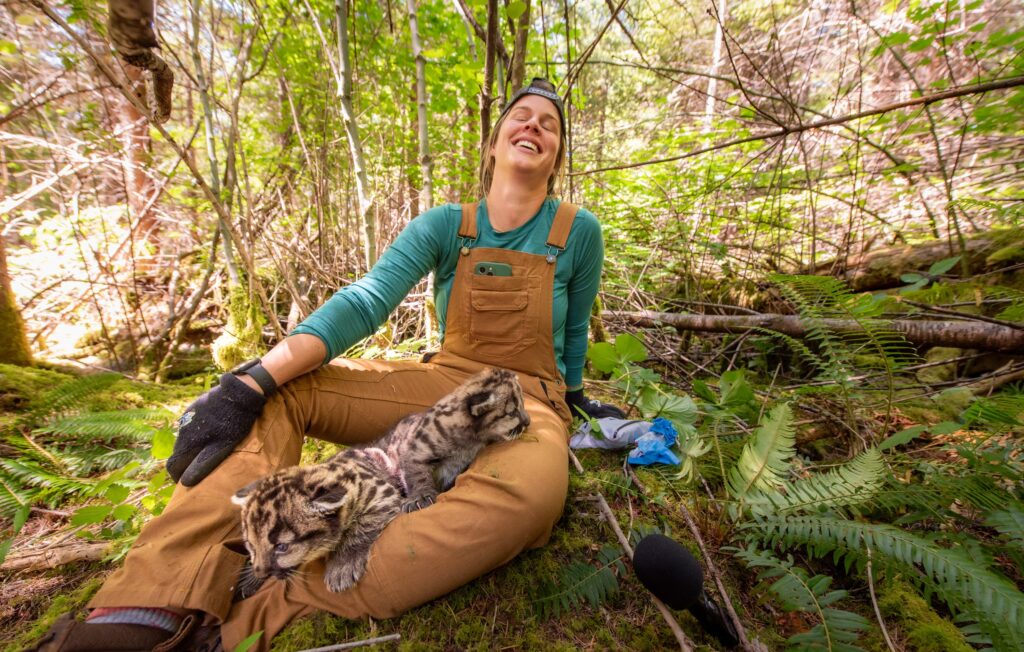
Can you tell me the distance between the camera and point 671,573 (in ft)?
4.82

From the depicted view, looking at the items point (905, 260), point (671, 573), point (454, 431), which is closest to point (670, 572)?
point (671, 573)

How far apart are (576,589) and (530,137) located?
291cm

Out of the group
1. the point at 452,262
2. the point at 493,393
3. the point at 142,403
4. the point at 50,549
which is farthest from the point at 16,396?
the point at 493,393

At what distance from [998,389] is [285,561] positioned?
17.7 ft

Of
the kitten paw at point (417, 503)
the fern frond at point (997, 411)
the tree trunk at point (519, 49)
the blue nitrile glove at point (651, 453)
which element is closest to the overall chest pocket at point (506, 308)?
the blue nitrile glove at point (651, 453)

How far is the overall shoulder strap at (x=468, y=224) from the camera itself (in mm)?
3002

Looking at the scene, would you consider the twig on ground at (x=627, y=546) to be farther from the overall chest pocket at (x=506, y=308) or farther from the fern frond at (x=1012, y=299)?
the fern frond at (x=1012, y=299)

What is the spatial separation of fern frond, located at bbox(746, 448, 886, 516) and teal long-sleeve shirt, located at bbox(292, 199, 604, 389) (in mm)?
1709

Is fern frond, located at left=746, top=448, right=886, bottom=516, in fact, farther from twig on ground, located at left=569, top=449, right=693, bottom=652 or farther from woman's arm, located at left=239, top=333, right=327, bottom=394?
woman's arm, located at left=239, top=333, right=327, bottom=394

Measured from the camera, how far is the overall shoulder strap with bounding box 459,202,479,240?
3.00 meters

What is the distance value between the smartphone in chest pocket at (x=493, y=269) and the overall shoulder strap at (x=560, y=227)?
1.28 ft

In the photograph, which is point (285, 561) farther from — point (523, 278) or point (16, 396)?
point (16, 396)

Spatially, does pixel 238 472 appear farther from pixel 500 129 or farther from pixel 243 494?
pixel 500 129

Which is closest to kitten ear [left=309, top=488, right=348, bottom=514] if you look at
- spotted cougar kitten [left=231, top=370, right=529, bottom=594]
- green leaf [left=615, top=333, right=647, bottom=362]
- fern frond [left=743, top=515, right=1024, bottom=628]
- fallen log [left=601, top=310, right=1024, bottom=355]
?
spotted cougar kitten [left=231, top=370, right=529, bottom=594]
